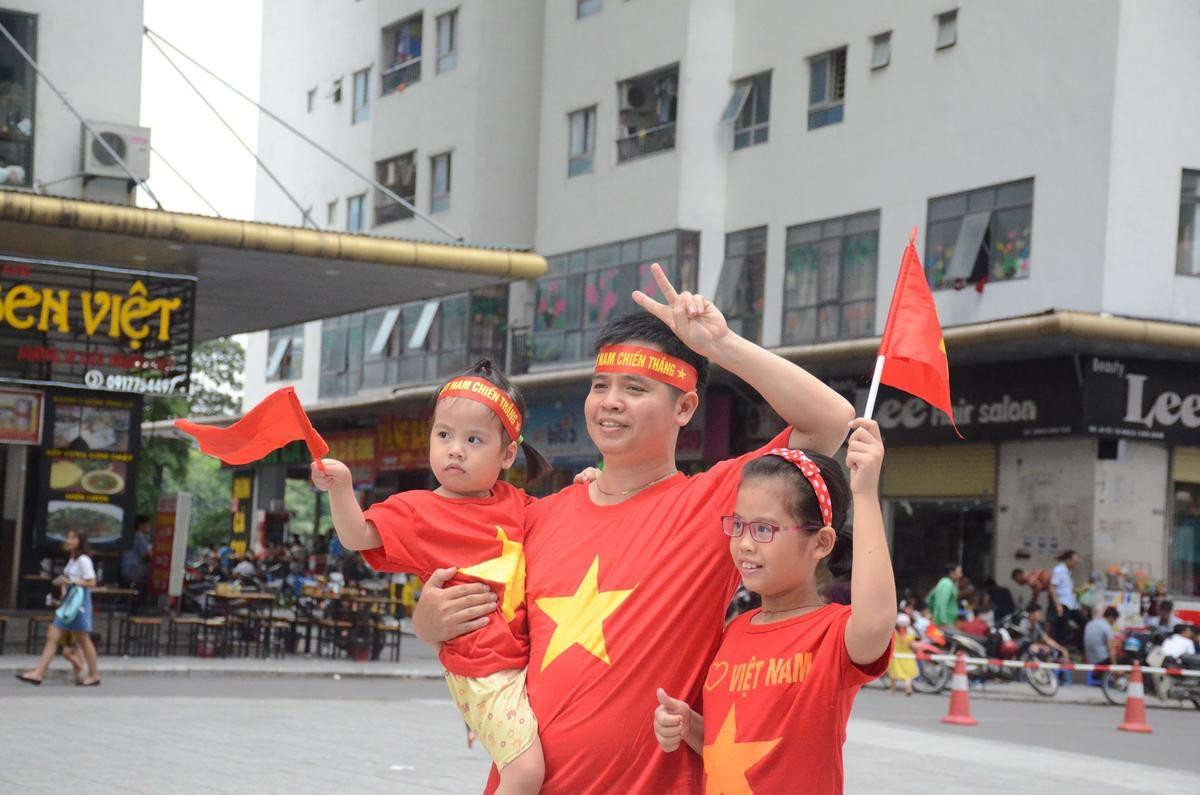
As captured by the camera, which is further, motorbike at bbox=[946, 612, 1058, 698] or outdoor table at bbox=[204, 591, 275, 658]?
outdoor table at bbox=[204, 591, 275, 658]

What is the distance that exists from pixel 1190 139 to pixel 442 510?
23.8 meters

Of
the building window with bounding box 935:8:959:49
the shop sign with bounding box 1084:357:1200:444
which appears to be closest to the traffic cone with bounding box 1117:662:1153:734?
the shop sign with bounding box 1084:357:1200:444

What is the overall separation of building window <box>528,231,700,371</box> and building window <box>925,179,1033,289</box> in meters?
6.24

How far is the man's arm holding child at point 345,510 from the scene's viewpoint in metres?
3.89

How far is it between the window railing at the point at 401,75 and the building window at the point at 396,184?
1821 millimetres

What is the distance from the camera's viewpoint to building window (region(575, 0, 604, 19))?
36.4 metres

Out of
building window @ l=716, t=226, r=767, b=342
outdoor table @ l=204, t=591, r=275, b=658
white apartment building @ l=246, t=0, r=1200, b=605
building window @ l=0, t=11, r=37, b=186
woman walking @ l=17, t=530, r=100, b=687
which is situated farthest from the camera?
building window @ l=716, t=226, r=767, b=342

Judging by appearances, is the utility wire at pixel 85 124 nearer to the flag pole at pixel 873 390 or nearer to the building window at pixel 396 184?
the flag pole at pixel 873 390

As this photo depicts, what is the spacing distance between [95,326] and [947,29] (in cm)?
1456

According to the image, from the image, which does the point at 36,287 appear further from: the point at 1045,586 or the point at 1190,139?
the point at 1190,139

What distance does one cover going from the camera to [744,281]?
32438 millimetres

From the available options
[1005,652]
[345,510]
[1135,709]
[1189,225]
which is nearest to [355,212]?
[1189,225]

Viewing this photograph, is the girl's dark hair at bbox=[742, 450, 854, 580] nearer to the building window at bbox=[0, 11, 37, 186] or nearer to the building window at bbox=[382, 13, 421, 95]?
the building window at bbox=[0, 11, 37, 186]

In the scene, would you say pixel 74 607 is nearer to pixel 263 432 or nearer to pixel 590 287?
pixel 263 432
